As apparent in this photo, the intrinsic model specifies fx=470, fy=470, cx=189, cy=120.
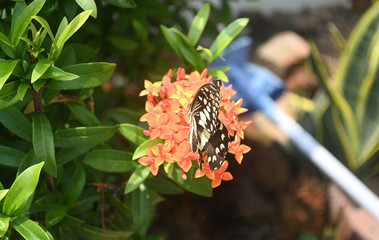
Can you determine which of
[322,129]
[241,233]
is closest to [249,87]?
[322,129]

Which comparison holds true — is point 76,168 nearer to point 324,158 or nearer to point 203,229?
point 203,229

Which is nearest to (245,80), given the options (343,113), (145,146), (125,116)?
(343,113)

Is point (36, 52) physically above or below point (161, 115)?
above

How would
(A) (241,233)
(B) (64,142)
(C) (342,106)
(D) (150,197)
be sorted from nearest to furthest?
(B) (64,142) < (D) (150,197) < (C) (342,106) < (A) (241,233)

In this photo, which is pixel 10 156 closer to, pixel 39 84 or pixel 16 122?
pixel 16 122

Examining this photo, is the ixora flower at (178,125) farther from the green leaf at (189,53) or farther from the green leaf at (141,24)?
the green leaf at (141,24)

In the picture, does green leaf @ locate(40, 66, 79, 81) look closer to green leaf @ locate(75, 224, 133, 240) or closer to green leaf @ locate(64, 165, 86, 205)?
green leaf @ locate(64, 165, 86, 205)
